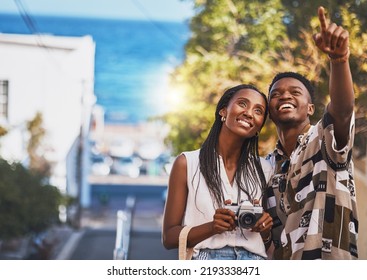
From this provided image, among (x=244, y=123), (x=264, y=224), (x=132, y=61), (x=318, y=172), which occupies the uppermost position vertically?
(x=132, y=61)

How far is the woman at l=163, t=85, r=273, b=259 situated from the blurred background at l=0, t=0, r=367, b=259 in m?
2.30

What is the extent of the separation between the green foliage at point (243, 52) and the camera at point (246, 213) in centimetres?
252

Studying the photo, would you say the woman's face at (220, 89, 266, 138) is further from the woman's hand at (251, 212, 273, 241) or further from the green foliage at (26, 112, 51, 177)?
the green foliage at (26, 112, 51, 177)

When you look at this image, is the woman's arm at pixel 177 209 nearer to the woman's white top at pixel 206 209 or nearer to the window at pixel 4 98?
the woman's white top at pixel 206 209

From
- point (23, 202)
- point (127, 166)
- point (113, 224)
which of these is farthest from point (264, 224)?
point (23, 202)

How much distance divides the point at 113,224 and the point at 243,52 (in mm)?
2224

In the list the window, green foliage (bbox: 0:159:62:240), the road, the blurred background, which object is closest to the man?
the blurred background

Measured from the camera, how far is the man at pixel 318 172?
1.73m

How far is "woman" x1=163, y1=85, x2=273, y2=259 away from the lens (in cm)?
184

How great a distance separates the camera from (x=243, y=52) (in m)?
5.45

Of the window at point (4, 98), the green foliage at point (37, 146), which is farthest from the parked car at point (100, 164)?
the window at point (4, 98)

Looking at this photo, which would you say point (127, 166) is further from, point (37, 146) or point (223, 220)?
point (223, 220)
